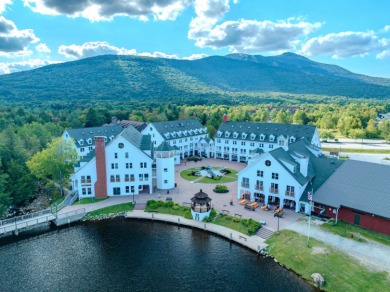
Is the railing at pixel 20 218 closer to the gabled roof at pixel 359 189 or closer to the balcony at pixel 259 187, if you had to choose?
the balcony at pixel 259 187

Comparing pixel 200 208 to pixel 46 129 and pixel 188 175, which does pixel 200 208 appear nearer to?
pixel 188 175

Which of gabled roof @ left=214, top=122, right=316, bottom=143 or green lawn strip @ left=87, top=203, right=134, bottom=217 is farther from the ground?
gabled roof @ left=214, top=122, right=316, bottom=143

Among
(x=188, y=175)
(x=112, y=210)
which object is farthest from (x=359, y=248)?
(x=188, y=175)

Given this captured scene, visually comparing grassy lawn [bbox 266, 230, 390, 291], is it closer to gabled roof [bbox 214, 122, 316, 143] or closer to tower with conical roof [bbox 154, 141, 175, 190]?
tower with conical roof [bbox 154, 141, 175, 190]

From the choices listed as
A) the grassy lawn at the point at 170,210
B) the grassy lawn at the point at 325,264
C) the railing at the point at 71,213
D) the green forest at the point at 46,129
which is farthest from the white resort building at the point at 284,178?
the green forest at the point at 46,129

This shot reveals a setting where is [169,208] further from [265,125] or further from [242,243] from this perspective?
[265,125]

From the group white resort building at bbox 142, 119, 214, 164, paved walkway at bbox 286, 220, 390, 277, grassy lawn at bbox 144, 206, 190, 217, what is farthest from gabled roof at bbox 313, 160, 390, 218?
white resort building at bbox 142, 119, 214, 164

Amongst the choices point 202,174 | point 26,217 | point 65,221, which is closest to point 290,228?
point 202,174
